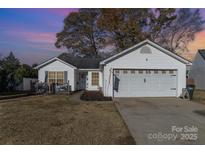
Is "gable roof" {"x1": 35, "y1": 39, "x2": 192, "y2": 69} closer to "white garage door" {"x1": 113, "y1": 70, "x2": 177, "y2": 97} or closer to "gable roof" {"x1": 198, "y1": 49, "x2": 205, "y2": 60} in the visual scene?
"gable roof" {"x1": 198, "y1": 49, "x2": 205, "y2": 60}

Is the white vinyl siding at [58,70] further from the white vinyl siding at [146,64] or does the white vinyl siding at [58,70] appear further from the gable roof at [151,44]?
the gable roof at [151,44]

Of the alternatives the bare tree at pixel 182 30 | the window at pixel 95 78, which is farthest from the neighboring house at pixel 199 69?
the window at pixel 95 78

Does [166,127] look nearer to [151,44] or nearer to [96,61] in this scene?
[151,44]

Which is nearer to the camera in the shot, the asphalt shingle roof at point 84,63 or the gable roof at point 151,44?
the gable roof at point 151,44

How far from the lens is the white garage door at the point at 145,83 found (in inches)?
737

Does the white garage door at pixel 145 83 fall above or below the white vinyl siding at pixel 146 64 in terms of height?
below

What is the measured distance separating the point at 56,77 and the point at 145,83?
8826 millimetres

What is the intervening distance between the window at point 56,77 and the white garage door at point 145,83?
6.64 meters

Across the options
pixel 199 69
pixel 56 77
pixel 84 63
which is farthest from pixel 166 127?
pixel 199 69

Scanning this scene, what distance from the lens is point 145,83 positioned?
61.8ft

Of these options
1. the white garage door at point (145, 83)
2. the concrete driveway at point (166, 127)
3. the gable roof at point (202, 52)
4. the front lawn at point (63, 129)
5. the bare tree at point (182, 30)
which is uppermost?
the bare tree at point (182, 30)

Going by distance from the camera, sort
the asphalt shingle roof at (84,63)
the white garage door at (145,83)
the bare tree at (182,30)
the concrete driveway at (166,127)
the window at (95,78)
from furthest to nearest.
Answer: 1. the bare tree at (182,30)
2. the asphalt shingle roof at (84,63)
3. the window at (95,78)
4. the white garage door at (145,83)
5. the concrete driveway at (166,127)
